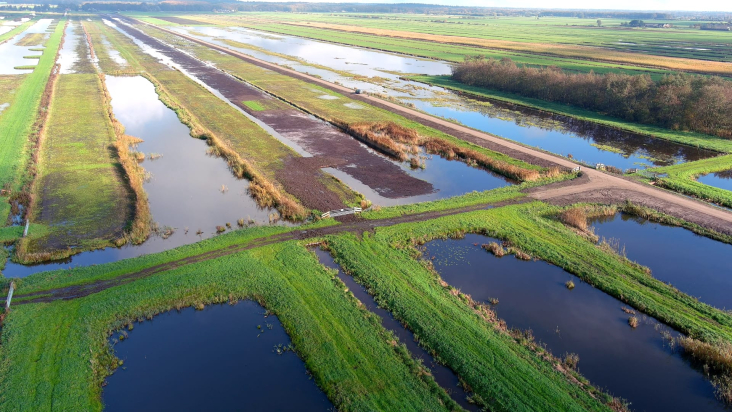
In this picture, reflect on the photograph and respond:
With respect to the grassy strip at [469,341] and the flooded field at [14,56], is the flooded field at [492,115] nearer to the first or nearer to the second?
the grassy strip at [469,341]

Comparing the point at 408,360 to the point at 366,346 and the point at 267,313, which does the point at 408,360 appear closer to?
the point at 366,346

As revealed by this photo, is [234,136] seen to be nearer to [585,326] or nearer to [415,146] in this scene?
[415,146]

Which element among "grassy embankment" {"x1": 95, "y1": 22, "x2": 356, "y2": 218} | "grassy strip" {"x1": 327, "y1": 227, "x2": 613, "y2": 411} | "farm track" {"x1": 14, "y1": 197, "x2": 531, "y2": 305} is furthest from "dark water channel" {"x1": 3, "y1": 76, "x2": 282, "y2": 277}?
"grassy strip" {"x1": 327, "y1": 227, "x2": 613, "y2": 411}

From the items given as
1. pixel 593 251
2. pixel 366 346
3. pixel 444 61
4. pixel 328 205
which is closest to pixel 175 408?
pixel 366 346

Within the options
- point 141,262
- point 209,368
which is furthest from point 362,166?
point 209,368

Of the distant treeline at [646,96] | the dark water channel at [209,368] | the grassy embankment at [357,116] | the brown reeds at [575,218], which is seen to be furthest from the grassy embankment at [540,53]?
the dark water channel at [209,368]
